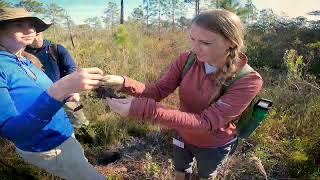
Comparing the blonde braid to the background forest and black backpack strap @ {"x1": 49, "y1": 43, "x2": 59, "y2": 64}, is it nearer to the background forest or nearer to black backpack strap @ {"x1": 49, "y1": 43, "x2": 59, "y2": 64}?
the background forest

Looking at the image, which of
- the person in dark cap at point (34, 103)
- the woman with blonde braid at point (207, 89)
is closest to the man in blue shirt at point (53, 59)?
the person in dark cap at point (34, 103)

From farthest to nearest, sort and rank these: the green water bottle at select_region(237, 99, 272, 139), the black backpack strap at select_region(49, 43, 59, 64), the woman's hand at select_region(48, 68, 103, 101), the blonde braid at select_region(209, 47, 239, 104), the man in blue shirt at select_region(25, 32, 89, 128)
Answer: the black backpack strap at select_region(49, 43, 59, 64) < the man in blue shirt at select_region(25, 32, 89, 128) < the green water bottle at select_region(237, 99, 272, 139) < the blonde braid at select_region(209, 47, 239, 104) < the woman's hand at select_region(48, 68, 103, 101)

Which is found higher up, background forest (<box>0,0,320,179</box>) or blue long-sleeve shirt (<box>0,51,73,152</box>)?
blue long-sleeve shirt (<box>0,51,73,152</box>)

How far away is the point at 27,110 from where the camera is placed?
180 cm

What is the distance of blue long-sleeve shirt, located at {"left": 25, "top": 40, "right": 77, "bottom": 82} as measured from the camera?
3723mm

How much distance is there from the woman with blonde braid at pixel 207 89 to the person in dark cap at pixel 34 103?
0.83 ft

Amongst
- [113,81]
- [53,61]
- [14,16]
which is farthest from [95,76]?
[53,61]

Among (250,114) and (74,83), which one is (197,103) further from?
(74,83)

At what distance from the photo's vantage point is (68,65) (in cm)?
389

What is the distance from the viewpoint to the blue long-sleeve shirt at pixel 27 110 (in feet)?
5.83

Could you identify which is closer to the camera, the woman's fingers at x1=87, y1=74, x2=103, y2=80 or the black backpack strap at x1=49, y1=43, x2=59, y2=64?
the woman's fingers at x1=87, y1=74, x2=103, y2=80

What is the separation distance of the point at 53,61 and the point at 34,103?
2.11 meters

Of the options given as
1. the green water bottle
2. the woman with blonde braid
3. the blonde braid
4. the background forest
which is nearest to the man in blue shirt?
the background forest

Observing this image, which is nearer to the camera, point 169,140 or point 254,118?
point 254,118
